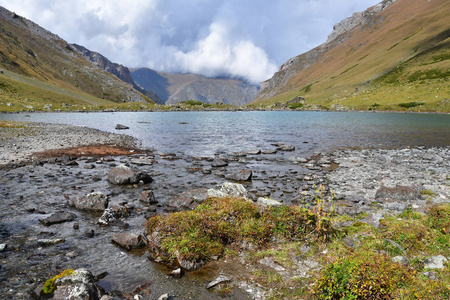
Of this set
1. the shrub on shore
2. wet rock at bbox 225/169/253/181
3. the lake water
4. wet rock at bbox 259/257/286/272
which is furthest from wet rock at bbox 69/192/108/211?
the lake water

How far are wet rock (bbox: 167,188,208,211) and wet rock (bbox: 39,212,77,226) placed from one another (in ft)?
18.1

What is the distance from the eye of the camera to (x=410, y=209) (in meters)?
13.4

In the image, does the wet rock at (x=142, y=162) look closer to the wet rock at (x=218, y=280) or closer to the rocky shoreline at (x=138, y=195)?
the rocky shoreline at (x=138, y=195)

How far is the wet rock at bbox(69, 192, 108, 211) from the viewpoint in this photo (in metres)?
14.8

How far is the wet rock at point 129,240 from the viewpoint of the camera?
10.8 m

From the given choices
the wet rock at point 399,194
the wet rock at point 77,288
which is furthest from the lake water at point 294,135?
the wet rock at point 77,288

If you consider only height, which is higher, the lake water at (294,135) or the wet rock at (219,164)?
the lake water at (294,135)

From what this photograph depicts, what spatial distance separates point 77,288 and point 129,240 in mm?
3681

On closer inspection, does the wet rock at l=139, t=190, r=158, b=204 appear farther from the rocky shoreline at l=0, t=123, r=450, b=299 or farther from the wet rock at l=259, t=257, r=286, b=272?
the wet rock at l=259, t=257, r=286, b=272

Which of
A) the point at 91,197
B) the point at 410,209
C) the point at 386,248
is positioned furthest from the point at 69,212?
the point at 410,209

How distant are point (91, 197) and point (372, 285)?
15.3 meters

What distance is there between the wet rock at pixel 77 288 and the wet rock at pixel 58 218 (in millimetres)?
6558

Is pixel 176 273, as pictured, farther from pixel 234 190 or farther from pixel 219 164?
pixel 219 164

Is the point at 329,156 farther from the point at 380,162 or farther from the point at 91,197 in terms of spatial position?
the point at 91,197
